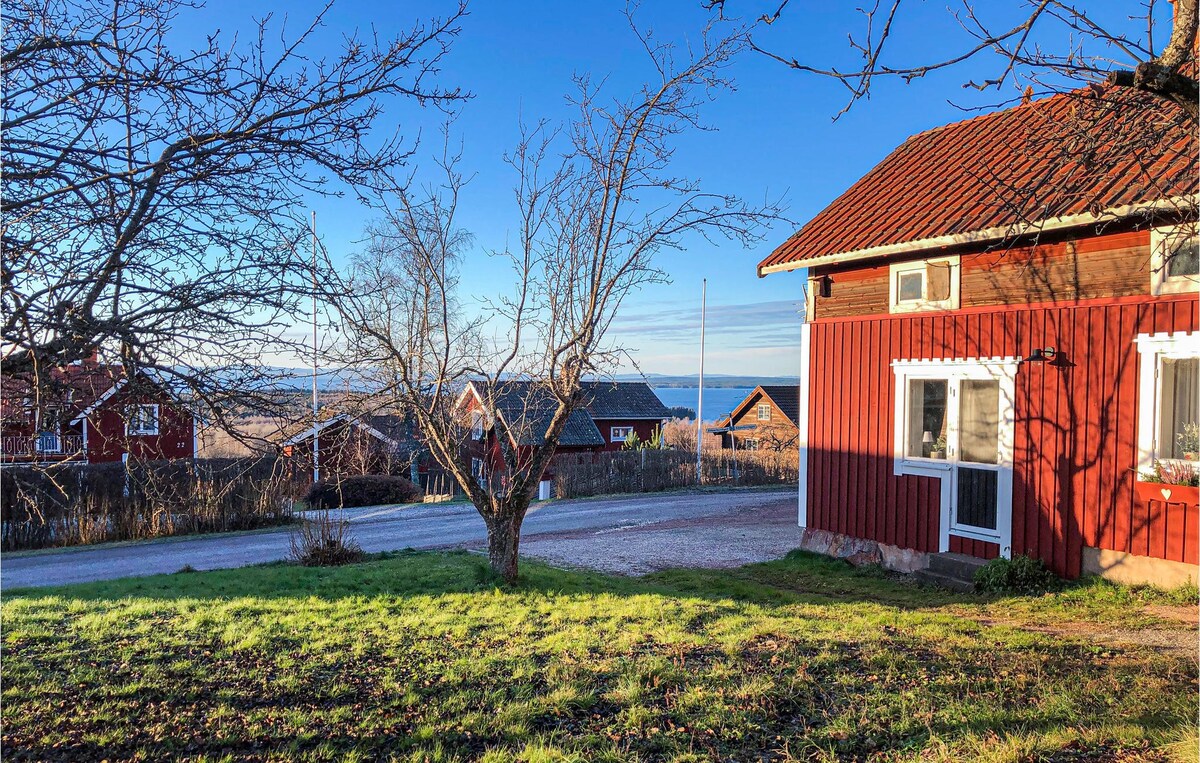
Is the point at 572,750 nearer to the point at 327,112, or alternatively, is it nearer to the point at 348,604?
the point at 327,112

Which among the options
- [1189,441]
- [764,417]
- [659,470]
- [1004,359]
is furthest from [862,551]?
[764,417]

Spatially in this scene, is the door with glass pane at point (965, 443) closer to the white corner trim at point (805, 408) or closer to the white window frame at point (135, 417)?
the white corner trim at point (805, 408)

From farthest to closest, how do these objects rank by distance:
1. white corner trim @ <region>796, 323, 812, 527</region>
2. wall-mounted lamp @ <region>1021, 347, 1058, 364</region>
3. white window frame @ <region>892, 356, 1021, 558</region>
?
white corner trim @ <region>796, 323, 812, 527</region>
white window frame @ <region>892, 356, 1021, 558</region>
wall-mounted lamp @ <region>1021, 347, 1058, 364</region>

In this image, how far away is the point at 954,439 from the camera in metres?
9.49

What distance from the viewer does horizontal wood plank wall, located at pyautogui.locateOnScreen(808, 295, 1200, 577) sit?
7.83 m

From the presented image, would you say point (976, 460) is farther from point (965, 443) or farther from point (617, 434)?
point (617, 434)

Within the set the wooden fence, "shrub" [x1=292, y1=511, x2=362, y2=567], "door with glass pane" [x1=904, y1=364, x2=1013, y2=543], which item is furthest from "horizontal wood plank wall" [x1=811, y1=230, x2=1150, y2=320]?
the wooden fence

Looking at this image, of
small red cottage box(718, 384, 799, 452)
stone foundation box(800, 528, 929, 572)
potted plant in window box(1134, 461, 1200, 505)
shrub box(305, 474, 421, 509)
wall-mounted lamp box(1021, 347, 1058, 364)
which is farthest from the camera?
small red cottage box(718, 384, 799, 452)

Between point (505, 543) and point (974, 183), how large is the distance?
7.34m

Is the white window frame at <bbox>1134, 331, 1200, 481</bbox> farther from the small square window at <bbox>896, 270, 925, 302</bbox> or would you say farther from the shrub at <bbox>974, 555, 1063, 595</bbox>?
the small square window at <bbox>896, 270, 925, 302</bbox>

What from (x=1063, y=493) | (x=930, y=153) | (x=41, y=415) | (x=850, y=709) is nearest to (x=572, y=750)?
(x=850, y=709)

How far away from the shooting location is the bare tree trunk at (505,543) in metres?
8.66

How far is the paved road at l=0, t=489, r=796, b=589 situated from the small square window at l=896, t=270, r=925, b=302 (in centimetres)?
486

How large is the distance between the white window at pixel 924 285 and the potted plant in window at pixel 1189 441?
2.71 m
